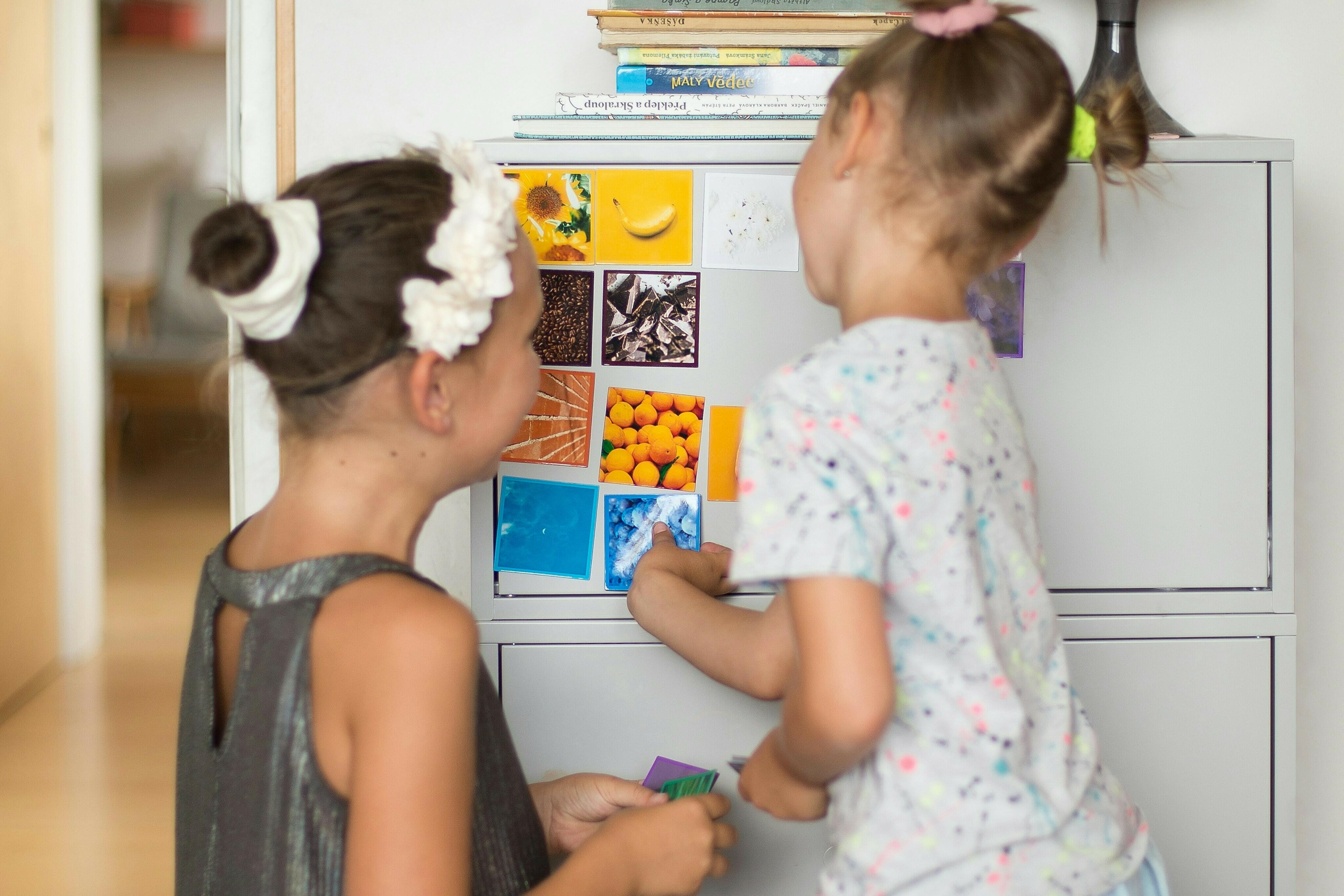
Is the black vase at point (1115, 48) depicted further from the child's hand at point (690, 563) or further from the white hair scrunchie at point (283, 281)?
the white hair scrunchie at point (283, 281)

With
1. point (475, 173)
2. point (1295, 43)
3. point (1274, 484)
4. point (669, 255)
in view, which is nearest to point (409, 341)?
point (475, 173)

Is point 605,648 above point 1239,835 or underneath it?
above

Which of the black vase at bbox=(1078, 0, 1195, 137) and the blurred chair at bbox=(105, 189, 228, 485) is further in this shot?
the blurred chair at bbox=(105, 189, 228, 485)

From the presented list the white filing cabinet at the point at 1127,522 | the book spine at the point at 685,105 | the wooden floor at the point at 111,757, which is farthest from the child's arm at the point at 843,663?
the wooden floor at the point at 111,757

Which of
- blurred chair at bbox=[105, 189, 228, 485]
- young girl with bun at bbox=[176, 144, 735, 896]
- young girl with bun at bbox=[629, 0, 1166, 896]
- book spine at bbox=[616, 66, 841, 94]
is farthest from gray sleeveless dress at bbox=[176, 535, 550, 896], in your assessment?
blurred chair at bbox=[105, 189, 228, 485]

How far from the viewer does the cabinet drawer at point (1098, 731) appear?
111 centimetres

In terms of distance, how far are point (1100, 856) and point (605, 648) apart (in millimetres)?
519

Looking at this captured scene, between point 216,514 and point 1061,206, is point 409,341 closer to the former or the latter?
point 1061,206

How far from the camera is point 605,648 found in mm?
1113

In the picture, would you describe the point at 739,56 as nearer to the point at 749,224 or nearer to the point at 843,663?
the point at 749,224

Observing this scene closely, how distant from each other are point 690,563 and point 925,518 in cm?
41

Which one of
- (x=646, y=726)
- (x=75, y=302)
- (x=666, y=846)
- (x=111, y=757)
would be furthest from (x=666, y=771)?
(x=75, y=302)

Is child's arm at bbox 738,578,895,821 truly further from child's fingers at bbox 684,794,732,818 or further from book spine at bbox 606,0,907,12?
book spine at bbox 606,0,907,12

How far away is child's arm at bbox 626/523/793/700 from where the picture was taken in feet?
3.07
